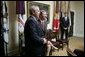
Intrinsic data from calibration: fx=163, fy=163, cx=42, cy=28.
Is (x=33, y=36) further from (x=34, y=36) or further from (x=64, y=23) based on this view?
(x=64, y=23)

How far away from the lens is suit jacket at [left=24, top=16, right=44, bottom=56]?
1.76 m

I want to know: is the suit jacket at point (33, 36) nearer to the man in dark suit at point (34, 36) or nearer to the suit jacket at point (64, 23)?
the man in dark suit at point (34, 36)

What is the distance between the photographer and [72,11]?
688 cm

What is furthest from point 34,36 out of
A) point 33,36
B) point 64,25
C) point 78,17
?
point 78,17

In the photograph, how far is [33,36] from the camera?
1.75 meters

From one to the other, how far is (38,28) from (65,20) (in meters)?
3.91

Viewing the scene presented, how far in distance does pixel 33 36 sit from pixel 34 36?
0.01 metres

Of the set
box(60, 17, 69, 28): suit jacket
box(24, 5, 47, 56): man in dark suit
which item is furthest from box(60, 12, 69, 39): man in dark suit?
box(24, 5, 47, 56): man in dark suit

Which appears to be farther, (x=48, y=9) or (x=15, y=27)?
(x=48, y=9)

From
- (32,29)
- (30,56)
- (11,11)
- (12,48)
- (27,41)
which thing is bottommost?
(12,48)

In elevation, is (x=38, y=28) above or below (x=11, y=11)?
below

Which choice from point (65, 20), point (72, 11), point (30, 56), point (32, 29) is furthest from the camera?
point (72, 11)

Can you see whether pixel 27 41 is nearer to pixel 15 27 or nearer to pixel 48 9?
pixel 15 27

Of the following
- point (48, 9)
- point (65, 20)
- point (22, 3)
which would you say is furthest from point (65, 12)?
point (22, 3)
